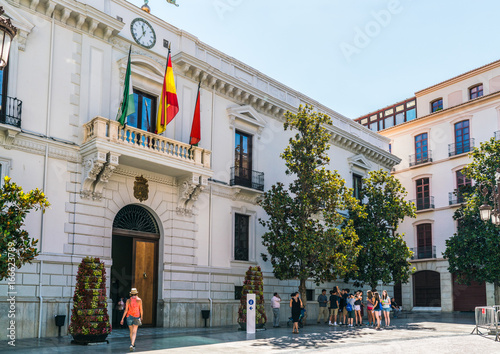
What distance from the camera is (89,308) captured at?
15016 mm

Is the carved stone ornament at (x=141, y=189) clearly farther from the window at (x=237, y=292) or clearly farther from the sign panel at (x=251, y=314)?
the window at (x=237, y=292)

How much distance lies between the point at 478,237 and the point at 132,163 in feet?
66.4

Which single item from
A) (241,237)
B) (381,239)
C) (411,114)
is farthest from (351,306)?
(411,114)

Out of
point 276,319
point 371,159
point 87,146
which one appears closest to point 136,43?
point 87,146

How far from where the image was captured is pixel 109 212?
1909 centimetres

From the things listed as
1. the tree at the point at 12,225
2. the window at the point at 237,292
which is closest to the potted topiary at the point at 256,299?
the window at the point at 237,292

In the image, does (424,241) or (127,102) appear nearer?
(127,102)

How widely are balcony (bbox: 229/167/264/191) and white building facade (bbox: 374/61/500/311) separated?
1973cm

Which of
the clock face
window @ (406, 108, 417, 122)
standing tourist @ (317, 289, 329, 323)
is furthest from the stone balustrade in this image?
window @ (406, 108, 417, 122)

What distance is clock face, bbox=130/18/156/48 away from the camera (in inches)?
829

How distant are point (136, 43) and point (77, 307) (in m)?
10.9

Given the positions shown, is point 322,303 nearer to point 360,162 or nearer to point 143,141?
point 360,162

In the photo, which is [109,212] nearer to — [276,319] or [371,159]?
[276,319]

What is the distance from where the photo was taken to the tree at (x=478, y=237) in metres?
28.6
